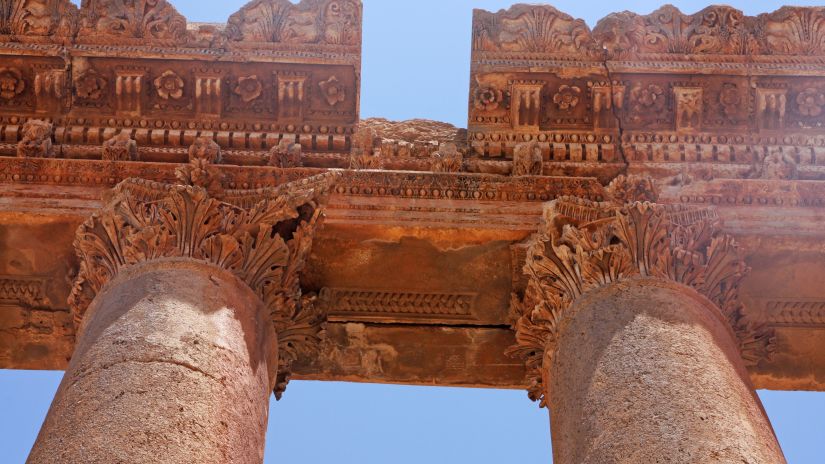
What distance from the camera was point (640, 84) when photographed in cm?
1262

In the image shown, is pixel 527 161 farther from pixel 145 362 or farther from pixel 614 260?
pixel 145 362

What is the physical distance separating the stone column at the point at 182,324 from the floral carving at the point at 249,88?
6.03 ft

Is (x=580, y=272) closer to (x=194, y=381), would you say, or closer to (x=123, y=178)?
(x=194, y=381)

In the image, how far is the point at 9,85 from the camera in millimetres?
12547

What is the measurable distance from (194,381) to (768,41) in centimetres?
735

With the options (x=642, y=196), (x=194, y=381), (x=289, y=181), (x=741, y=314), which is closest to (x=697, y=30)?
(x=642, y=196)

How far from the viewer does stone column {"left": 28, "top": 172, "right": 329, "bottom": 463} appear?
26.2ft

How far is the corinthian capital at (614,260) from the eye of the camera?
395 inches

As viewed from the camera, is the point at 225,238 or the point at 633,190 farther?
the point at 633,190

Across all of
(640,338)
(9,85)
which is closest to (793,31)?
(640,338)

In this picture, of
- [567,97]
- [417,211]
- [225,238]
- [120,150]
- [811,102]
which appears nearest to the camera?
[225,238]

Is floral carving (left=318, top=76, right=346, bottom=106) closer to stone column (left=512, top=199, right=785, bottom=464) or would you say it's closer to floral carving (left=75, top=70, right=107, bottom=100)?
floral carving (left=75, top=70, right=107, bottom=100)

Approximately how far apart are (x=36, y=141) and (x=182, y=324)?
3.91 metres

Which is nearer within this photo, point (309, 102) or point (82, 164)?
point (82, 164)
